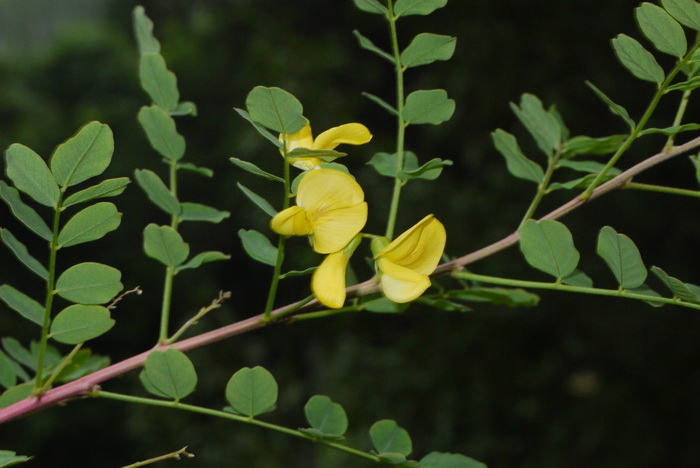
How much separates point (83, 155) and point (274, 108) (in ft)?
0.29

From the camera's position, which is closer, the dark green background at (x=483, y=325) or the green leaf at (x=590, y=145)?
the green leaf at (x=590, y=145)

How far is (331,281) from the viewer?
11.8 inches

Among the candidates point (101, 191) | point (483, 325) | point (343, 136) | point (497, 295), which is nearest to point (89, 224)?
point (101, 191)

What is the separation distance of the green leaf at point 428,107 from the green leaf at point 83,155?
160 mm

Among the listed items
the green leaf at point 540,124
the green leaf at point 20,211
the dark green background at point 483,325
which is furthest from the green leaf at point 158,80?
the dark green background at point 483,325

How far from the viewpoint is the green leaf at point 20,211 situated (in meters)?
0.31

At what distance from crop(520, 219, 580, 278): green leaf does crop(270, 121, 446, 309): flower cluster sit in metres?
0.05

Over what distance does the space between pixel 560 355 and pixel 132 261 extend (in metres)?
2.30

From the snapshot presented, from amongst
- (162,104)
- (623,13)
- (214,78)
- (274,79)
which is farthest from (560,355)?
(214,78)

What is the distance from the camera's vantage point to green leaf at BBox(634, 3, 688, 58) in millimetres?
335

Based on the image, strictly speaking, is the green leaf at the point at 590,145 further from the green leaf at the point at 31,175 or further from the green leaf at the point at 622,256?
the green leaf at the point at 31,175

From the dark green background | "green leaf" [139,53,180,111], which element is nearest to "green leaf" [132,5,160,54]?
"green leaf" [139,53,180,111]

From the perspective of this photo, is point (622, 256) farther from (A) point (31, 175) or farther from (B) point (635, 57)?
(A) point (31, 175)

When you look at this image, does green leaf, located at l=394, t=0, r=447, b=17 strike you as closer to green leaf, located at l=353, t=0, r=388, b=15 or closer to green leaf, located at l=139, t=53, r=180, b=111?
green leaf, located at l=353, t=0, r=388, b=15
